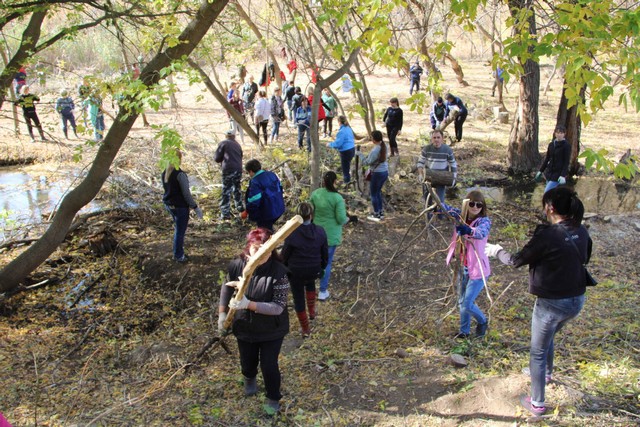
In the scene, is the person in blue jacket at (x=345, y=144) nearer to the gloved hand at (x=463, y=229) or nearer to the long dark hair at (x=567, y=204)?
the gloved hand at (x=463, y=229)

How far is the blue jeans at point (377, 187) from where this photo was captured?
8648 mm

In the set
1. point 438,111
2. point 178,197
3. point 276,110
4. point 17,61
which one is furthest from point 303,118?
point 17,61

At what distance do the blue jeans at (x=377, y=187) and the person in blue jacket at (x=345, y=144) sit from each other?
1606 millimetres

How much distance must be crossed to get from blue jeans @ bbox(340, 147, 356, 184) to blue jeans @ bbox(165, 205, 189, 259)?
12.9 ft

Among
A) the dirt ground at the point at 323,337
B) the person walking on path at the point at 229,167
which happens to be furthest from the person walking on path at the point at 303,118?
the person walking on path at the point at 229,167

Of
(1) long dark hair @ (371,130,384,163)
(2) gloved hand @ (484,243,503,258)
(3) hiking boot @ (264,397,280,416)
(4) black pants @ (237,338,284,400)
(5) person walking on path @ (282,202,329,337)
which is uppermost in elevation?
(1) long dark hair @ (371,130,384,163)

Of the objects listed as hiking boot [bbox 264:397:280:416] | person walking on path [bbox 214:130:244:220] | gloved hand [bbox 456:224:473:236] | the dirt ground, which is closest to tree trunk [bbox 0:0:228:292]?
the dirt ground

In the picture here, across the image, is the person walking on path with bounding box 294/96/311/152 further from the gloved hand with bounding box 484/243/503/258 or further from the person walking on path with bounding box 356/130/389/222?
the gloved hand with bounding box 484/243/503/258

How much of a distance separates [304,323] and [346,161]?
17.4 ft

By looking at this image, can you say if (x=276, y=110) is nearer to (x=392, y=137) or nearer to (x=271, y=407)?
(x=392, y=137)

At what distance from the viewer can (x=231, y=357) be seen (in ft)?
17.4

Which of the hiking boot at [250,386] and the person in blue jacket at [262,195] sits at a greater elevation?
the person in blue jacket at [262,195]

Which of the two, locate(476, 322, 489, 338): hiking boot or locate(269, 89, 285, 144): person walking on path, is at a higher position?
locate(269, 89, 285, 144): person walking on path

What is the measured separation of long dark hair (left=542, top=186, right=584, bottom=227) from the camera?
3670 millimetres
